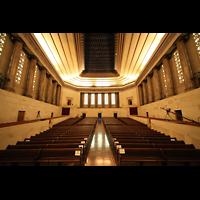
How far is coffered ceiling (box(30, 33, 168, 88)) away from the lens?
979 cm

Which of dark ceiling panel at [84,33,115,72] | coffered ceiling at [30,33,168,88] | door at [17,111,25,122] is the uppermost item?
dark ceiling panel at [84,33,115,72]

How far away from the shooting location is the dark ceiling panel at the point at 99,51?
13539 mm

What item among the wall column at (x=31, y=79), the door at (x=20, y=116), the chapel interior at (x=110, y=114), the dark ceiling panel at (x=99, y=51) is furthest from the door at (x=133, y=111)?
the door at (x=20, y=116)

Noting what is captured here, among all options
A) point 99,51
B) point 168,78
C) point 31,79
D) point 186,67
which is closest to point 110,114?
point 99,51

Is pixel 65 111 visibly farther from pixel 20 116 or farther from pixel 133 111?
pixel 133 111

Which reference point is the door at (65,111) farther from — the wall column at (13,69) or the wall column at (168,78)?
the wall column at (168,78)

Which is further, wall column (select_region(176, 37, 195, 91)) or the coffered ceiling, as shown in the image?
the coffered ceiling

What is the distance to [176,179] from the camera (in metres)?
1.00

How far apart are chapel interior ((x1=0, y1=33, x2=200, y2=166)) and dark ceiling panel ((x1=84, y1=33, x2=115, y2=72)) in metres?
0.16

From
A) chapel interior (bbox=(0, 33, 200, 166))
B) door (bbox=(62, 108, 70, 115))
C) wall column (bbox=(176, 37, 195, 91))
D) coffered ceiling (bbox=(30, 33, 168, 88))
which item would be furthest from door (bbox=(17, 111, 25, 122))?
wall column (bbox=(176, 37, 195, 91))

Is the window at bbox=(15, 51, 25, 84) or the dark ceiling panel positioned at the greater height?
the dark ceiling panel

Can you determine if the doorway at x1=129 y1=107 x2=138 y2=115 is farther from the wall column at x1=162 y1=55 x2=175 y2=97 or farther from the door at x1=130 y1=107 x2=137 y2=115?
the wall column at x1=162 y1=55 x2=175 y2=97

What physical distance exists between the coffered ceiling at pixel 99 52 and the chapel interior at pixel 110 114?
4.7 inches
